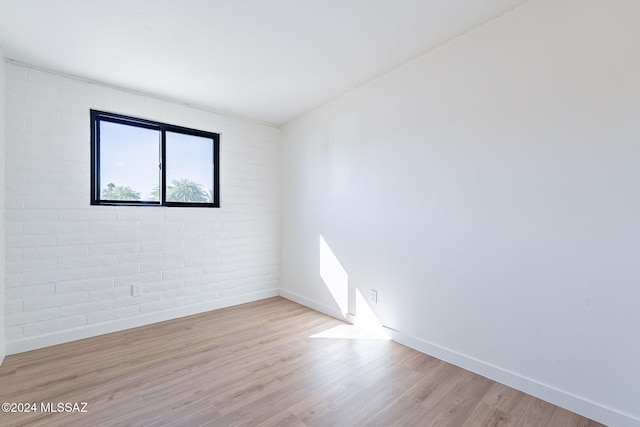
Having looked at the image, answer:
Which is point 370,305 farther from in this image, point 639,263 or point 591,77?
point 591,77

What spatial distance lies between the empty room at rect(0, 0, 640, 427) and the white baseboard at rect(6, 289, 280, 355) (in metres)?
0.02

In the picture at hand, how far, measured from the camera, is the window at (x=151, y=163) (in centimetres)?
286

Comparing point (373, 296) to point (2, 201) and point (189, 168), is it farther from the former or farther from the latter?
point (2, 201)

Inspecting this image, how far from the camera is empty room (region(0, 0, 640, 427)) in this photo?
166 cm

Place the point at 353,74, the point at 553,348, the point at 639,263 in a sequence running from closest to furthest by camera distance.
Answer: the point at 639,263 → the point at 553,348 → the point at 353,74

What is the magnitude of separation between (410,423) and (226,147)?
3460mm

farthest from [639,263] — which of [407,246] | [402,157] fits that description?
[402,157]

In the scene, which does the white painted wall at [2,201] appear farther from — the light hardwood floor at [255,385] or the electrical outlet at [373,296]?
the electrical outlet at [373,296]

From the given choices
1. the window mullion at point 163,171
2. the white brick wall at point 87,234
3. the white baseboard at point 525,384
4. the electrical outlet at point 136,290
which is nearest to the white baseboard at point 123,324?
the white brick wall at point 87,234

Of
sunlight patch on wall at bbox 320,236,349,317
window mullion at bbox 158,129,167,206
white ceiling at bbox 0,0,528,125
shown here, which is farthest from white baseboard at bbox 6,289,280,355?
white ceiling at bbox 0,0,528,125

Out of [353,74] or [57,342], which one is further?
[353,74]

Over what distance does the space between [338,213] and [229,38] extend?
199 cm

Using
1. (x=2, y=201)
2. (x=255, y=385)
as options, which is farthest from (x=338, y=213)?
(x=2, y=201)

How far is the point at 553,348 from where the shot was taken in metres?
1.78
